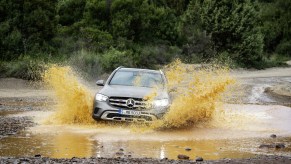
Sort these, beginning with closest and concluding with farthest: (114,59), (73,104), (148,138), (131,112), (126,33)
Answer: (148,138)
(131,112)
(73,104)
(114,59)
(126,33)

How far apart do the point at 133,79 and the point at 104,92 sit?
139 centimetres

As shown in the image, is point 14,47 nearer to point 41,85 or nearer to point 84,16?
point 41,85

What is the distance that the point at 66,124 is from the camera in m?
15.1

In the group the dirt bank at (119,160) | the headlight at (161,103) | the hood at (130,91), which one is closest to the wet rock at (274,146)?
the dirt bank at (119,160)

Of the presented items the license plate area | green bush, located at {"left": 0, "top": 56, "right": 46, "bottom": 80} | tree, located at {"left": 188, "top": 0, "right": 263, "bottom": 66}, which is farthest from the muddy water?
tree, located at {"left": 188, "top": 0, "right": 263, "bottom": 66}

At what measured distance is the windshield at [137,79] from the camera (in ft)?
51.5

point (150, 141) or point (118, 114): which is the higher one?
point (118, 114)

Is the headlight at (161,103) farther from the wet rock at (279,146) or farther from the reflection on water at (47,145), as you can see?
the wet rock at (279,146)

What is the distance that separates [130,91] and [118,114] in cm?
71

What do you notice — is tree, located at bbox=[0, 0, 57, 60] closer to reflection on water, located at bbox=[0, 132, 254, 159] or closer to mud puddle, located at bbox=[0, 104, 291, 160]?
mud puddle, located at bbox=[0, 104, 291, 160]

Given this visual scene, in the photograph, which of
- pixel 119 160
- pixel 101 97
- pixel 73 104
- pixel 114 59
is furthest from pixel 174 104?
pixel 114 59

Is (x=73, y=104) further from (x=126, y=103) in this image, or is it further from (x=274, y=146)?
(x=274, y=146)

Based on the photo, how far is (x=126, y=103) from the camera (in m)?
14.3

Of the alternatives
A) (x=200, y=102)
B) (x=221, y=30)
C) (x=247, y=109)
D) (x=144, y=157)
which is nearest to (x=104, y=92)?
(x=200, y=102)
